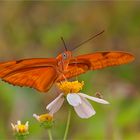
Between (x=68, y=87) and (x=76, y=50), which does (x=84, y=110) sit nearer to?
(x=68, y=87)

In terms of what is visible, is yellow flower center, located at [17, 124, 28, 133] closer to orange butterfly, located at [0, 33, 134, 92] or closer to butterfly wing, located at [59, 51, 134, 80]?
orange butterfly, located at [0, 33, 134, 92]

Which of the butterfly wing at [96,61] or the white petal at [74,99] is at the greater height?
the butterfly wing at [96,61]

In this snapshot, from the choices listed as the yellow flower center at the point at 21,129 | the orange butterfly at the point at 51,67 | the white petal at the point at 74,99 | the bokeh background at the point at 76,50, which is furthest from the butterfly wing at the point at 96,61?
the bokeh background at the point at 76,50

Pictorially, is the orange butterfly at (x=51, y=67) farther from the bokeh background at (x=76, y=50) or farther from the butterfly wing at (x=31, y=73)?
the bokeh background at (x=76, y=50)

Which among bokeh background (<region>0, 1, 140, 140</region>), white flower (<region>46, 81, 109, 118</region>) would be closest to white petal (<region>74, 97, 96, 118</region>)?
white flower (<region>46, 81, 109, 118</region>)

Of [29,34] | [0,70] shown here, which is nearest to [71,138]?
[29,34]

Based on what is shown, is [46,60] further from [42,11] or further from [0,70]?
[42,11]
